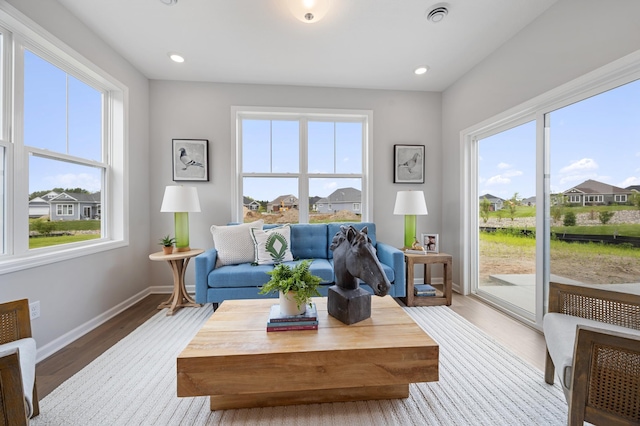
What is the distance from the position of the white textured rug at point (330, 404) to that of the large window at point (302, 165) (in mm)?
1971

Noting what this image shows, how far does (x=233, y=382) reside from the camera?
1162 mm

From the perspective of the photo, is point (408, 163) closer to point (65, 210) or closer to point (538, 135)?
point (538, 135)

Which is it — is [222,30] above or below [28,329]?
above

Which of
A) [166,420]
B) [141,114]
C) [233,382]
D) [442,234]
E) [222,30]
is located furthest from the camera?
[442,234]

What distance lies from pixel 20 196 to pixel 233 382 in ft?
6.55

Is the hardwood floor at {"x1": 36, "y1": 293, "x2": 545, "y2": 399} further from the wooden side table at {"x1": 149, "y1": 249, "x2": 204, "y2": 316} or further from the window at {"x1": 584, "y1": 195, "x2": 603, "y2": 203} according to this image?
the window at {"x1": 584, "y1": 195, "x2": 603, "y2": 203}

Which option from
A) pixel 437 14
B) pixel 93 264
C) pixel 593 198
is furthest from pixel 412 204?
pixel 93 264

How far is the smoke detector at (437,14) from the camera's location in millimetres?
2062

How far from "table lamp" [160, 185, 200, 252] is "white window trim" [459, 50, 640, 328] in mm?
3130

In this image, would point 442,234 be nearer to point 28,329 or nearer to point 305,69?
point 305,69

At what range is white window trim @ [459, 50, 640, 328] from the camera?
172 cm

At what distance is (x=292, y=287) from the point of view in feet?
4.63

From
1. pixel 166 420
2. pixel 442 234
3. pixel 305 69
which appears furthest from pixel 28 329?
pixel 442 234

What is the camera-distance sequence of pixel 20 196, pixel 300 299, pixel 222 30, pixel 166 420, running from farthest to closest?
1. pixel 222 30
2. pixel 20 196
3. pixel 300 299
4. pixel 166 420
